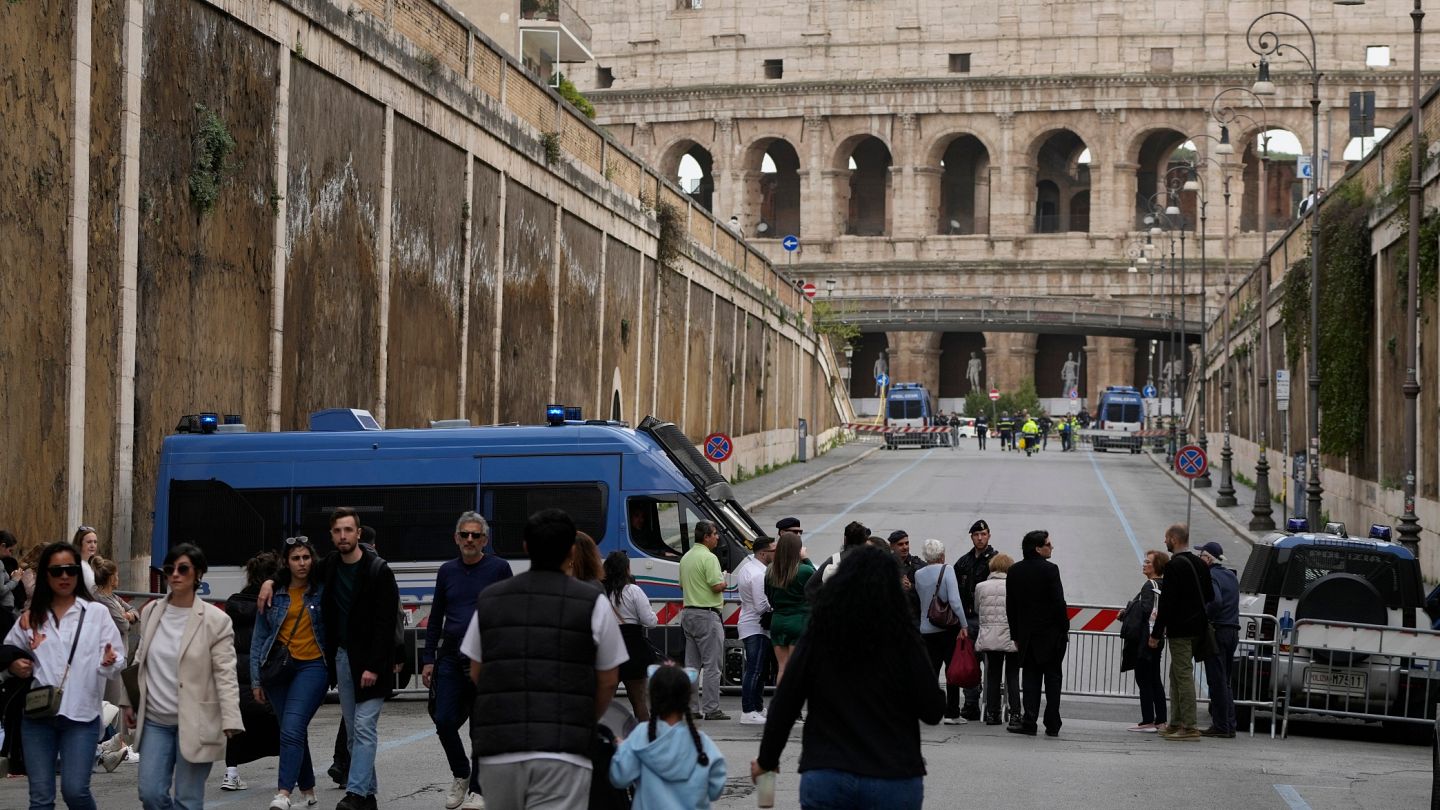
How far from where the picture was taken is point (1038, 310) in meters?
97.9

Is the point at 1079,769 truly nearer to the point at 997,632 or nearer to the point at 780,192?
the point at 997,632

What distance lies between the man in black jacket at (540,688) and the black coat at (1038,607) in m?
8.40

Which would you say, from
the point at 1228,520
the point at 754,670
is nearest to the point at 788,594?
the point at 754,670

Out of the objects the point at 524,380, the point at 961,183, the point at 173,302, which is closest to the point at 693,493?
the point at 173,302

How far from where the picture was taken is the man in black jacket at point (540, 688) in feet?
26.0

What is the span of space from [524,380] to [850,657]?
27.6 meters

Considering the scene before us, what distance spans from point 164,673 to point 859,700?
4.03 m

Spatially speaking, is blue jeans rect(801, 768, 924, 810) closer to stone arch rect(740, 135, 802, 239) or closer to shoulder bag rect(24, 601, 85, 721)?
shoulder bag rect(24, 601, 85, 721)

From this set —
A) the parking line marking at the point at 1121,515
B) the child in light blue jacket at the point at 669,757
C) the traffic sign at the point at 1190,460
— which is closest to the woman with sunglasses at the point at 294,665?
the child in light blue jacket at the point at 669,757

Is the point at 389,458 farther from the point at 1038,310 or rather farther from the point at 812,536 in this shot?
the point at 1038,310

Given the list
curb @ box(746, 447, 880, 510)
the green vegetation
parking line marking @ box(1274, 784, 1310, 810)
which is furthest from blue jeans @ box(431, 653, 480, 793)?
Result: curb @ box(746, 447, 880, 510)

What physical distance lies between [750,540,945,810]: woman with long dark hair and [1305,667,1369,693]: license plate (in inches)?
418

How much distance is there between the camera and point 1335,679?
688 inches

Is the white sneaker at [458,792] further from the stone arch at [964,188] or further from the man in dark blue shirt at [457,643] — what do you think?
the stone arch at [964,188]
